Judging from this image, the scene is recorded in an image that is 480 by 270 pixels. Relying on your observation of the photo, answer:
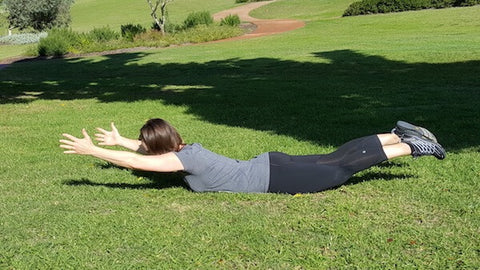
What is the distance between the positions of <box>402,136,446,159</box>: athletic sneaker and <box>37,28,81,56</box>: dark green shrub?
25773 mm

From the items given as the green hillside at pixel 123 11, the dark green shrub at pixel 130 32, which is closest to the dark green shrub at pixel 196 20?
the dark green shrub at pixel 130 32

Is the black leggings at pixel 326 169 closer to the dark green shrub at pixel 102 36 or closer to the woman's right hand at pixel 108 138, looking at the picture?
the woman's right hand at pixel 108 138

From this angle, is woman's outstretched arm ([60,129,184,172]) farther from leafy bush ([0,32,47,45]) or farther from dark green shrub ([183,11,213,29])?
leafy bush ([0,32,47,45])

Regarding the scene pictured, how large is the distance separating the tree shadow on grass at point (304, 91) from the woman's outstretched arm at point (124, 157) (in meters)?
2.70

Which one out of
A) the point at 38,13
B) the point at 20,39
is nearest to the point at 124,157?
the point at 20,39

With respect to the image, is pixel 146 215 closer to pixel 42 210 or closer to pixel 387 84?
pixel 42 210

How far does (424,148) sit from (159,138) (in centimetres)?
→ 223

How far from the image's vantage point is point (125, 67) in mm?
20828

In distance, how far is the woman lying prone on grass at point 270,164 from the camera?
4.94 m

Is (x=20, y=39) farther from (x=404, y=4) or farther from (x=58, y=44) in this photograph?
(x=404, y=4)

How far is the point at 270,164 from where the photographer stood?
5070 mm

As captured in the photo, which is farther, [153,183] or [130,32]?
[130,32]

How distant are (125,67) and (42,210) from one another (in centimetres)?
1636

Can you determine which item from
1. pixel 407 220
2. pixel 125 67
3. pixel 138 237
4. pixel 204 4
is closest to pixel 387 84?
pixel 407 220
